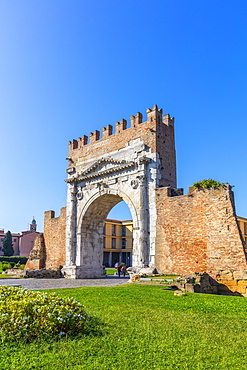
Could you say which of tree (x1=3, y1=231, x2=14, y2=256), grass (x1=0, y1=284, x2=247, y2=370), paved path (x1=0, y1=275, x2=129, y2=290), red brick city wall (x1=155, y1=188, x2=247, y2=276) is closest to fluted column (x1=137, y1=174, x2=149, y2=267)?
red brick city wall (x1=155, y1=188, x2=247, y2=276)

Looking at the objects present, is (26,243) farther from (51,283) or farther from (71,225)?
(51,283)

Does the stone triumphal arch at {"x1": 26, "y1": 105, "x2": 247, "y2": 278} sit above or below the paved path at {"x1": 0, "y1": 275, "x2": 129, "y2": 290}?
above

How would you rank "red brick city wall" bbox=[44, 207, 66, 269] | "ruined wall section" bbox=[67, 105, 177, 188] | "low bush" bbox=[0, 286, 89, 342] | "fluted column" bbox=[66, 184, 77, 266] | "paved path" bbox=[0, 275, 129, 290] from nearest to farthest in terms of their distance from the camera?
"low bush" bbox=[0, 286, 89, 342] → "paved path" bbox=[0, 275, 129, 290] → "ruined wall section" bbox=[67, 105, 177, 188] → "fluted column" bbox=[66, 184, 77, 266] → "red brick city wall" bbox=[44, 207, 66, 269]

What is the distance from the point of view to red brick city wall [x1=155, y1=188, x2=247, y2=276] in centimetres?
1291

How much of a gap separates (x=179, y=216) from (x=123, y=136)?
595 centimetres

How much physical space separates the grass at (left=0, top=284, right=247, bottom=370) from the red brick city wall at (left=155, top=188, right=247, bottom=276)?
606 cm

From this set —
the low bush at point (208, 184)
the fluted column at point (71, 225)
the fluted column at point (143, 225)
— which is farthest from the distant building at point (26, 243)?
the low bush at point (208, 184)

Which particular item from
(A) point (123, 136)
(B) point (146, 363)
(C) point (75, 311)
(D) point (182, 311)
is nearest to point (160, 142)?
(A) point (123, 136)

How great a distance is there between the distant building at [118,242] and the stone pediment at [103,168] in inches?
1074

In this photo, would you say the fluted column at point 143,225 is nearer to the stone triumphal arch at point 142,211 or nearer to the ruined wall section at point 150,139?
the stone triumphal arch at point 142,211

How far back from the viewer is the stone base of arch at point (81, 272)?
62.4ft

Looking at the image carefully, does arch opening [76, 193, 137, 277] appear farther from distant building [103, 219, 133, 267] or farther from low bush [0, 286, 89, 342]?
distant building [103, 219, 133, 267]

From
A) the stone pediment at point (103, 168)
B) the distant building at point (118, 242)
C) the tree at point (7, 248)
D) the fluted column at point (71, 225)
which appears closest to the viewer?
the stone pediment at point (103, 168)

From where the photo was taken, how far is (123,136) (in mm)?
18266
